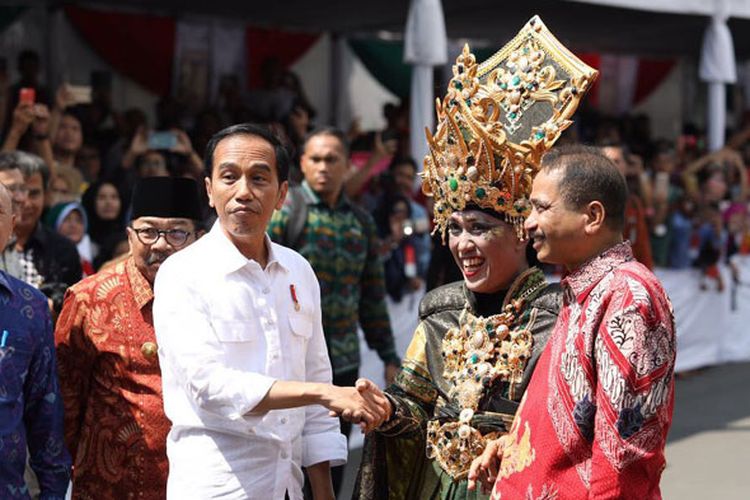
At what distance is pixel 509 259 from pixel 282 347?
2.64 ft

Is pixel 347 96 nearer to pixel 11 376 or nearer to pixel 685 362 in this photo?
pixel 685 362

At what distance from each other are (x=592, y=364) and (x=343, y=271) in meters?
3.29

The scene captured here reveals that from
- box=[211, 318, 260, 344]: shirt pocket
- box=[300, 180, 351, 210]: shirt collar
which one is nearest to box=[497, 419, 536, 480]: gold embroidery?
box=[211, 318, 260, 344]: shirt pocket

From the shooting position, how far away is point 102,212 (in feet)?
26.6

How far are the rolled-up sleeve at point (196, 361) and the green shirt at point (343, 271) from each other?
8.47ft

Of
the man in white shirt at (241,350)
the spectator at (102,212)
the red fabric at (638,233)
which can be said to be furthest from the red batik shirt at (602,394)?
the spectator at (102,212)

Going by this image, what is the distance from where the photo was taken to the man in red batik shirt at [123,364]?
4.30 meters

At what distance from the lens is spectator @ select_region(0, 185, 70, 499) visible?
3820mm

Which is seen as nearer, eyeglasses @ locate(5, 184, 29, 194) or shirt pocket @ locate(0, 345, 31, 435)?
shirt pocket @ locate(0, 345, 31, 435)

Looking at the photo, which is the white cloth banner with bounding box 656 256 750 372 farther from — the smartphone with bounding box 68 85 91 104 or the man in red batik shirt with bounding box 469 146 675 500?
the man in red batik shirt with bounding box 469 146 675 500

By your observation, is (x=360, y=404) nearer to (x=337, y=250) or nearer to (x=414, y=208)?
(x=337, y=250)

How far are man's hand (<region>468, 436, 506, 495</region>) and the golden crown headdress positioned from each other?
69cm

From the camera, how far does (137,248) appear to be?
4449mm

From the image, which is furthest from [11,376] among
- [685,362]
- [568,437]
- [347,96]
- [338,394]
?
[347,96]
